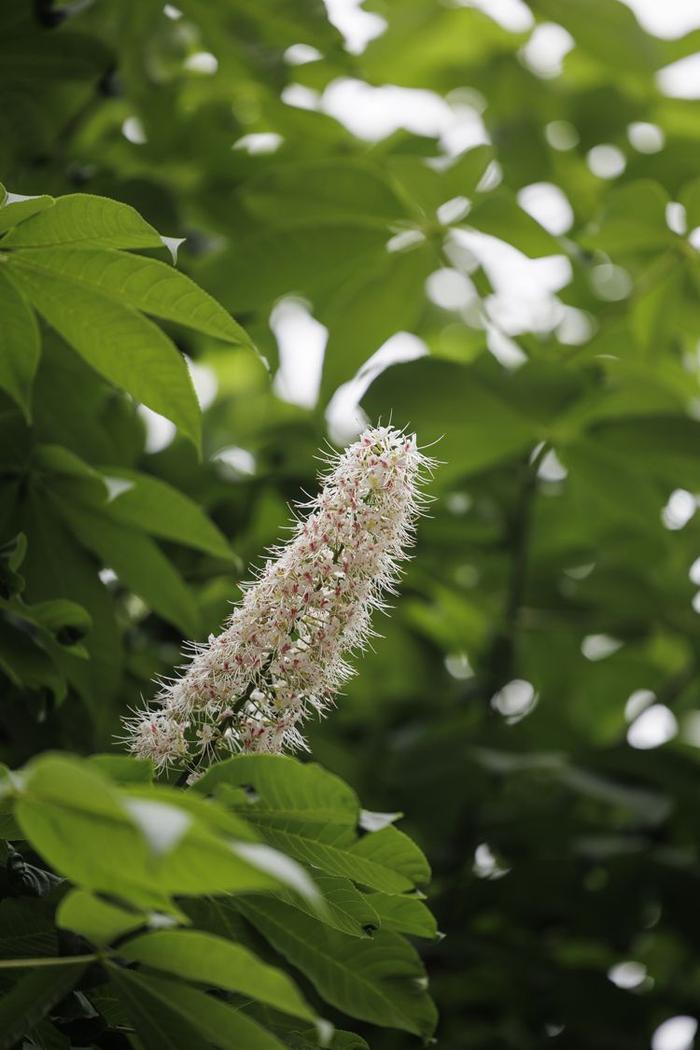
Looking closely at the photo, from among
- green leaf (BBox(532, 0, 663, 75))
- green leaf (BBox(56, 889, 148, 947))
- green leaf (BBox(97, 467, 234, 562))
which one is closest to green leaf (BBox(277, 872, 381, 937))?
green leaf (BBox(56, 889, 148, 947))

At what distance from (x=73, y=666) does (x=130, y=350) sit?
69cm

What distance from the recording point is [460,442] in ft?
9.32

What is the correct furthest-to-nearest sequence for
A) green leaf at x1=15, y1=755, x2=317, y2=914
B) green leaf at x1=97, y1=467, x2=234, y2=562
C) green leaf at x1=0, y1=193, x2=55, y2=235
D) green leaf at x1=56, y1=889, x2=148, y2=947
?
green leaf at x1=97, y1=467, x2=234, y2=562, green leaf at x1=0, y1=193, x2=55, y2=235, green leaf at x1=56, y1=889, x2=148, y2=947, green leaf at x1=15, y1=755, x2=317, y2=914

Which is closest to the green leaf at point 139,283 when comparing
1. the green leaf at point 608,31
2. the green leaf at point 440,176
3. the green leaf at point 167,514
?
the green leaf at point 167,514

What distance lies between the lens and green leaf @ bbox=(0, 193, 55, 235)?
1.49 meters

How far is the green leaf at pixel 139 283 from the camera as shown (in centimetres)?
160

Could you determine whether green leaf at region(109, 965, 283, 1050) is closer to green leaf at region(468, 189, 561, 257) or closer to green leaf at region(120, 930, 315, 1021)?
green leaf at region(120, 930, 315, 1021)

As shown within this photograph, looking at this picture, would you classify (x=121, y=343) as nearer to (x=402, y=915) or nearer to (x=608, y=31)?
(x=402, y=915)

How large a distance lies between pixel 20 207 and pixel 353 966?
1030 mm

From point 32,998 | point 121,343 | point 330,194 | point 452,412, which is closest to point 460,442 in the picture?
point 452,412

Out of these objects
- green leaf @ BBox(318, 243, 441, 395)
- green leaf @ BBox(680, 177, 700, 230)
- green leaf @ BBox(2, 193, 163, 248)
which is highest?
green leaf @ BBox(2, 193, 163, 248)

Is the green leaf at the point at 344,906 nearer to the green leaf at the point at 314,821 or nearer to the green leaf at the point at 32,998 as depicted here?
the green leaf at the point at 314,821

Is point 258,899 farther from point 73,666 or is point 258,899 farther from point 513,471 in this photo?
point 513,471

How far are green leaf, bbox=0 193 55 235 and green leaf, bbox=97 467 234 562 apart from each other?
68 centimetres
